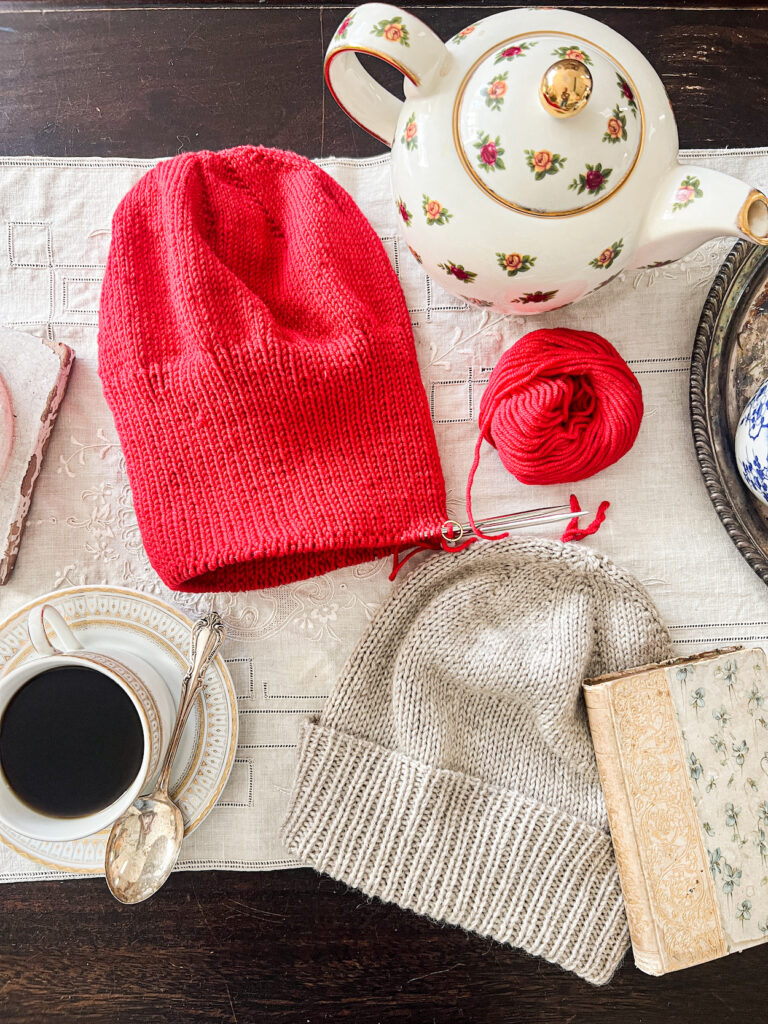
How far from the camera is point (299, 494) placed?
56 centimetres

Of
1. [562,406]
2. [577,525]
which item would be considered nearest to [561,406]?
[562,406]

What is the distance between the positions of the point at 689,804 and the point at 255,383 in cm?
45

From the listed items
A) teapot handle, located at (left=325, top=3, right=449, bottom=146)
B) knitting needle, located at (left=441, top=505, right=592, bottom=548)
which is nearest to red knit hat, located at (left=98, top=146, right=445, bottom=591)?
knitting needle, located at (left=441, top=505, right=592, bottom=548)

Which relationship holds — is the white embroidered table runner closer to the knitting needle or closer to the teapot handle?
the knitting needle

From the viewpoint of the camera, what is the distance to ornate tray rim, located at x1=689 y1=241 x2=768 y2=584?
1.92 ft

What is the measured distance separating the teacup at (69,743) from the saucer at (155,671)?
0.06 meters

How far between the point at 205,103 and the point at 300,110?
3.1 inches

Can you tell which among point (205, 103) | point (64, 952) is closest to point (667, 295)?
point (205, 103)

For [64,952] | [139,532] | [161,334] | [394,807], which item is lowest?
[64,952]

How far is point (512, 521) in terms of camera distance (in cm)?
59

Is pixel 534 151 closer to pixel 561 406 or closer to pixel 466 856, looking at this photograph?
pixel 561 406

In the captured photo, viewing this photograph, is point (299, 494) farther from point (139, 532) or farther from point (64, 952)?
point (64, 952)

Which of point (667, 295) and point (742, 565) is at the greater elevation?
point (667, 295)

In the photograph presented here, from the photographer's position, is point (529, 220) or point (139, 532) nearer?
point (529, 220)
